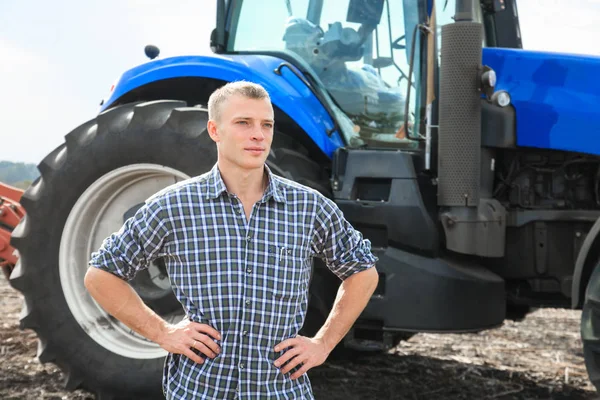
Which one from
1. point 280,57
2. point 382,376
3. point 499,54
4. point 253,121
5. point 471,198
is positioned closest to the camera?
point 253,121

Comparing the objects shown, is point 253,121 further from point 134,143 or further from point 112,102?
point 112,102

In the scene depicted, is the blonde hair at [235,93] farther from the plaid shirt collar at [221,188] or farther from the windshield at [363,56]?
the windshield at [363,56]

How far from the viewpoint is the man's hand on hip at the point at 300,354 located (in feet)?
5.90

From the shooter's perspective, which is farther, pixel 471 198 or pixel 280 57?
pixel 280 57

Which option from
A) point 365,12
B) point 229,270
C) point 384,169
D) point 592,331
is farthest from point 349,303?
point 365,12

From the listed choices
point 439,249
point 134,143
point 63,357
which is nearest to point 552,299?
point 439,249

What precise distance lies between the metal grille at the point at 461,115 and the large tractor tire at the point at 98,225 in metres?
0.60

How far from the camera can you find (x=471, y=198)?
11.3ft

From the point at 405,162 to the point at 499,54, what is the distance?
702 millimetres

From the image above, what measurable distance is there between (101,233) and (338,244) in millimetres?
2242

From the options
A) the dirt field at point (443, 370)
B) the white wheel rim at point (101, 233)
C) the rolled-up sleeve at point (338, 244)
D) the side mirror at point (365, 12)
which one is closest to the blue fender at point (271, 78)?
the side mirror at point (365, 12)

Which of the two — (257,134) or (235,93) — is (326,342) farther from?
(235,93)

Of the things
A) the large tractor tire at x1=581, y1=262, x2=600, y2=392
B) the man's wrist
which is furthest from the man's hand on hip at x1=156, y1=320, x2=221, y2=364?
the large tractor tire at x1=581, y1=262, x2=600, y2=392

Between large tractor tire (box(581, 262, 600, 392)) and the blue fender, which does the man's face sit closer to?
large tractor tire (box(581, 262, 600, 392))
